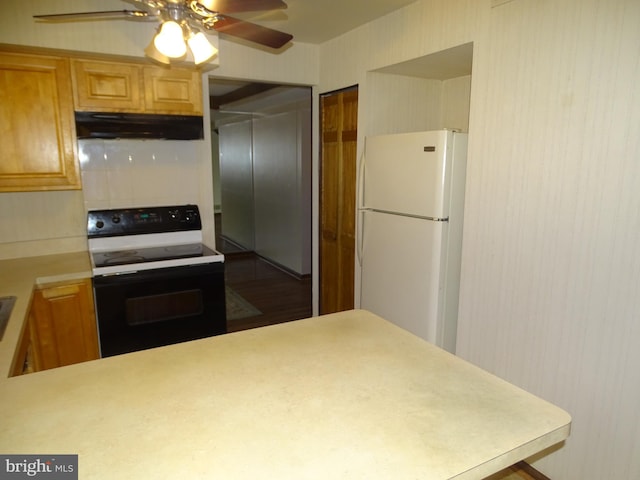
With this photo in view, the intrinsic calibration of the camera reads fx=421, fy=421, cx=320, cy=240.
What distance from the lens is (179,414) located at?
0.98 metres

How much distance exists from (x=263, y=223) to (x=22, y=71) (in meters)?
4.05

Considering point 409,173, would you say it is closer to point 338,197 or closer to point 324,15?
point 338,197

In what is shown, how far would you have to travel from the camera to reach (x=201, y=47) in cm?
163

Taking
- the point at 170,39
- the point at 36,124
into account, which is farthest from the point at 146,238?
the point at 170,39

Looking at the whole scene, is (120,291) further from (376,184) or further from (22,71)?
(376,184)

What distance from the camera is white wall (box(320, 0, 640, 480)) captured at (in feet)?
5.41

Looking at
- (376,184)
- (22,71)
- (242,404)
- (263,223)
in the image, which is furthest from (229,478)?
(263,223)

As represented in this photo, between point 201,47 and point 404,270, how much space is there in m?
1.70

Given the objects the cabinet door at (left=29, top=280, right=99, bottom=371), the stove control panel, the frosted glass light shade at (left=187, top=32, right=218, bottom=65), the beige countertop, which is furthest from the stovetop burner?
the frosted glass light shade at (left=187, top=32, right=218, bottom=65)

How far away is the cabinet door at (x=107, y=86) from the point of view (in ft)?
8.36

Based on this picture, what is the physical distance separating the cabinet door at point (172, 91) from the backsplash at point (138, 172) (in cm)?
39

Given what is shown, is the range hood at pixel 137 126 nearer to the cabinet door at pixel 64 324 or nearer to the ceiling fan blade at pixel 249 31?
the cabinet door at pixel 64 324

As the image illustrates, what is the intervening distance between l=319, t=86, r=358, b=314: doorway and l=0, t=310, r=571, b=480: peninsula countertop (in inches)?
83.9

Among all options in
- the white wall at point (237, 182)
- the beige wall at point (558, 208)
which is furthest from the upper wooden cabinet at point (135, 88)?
the white wall at point (237, 182)
